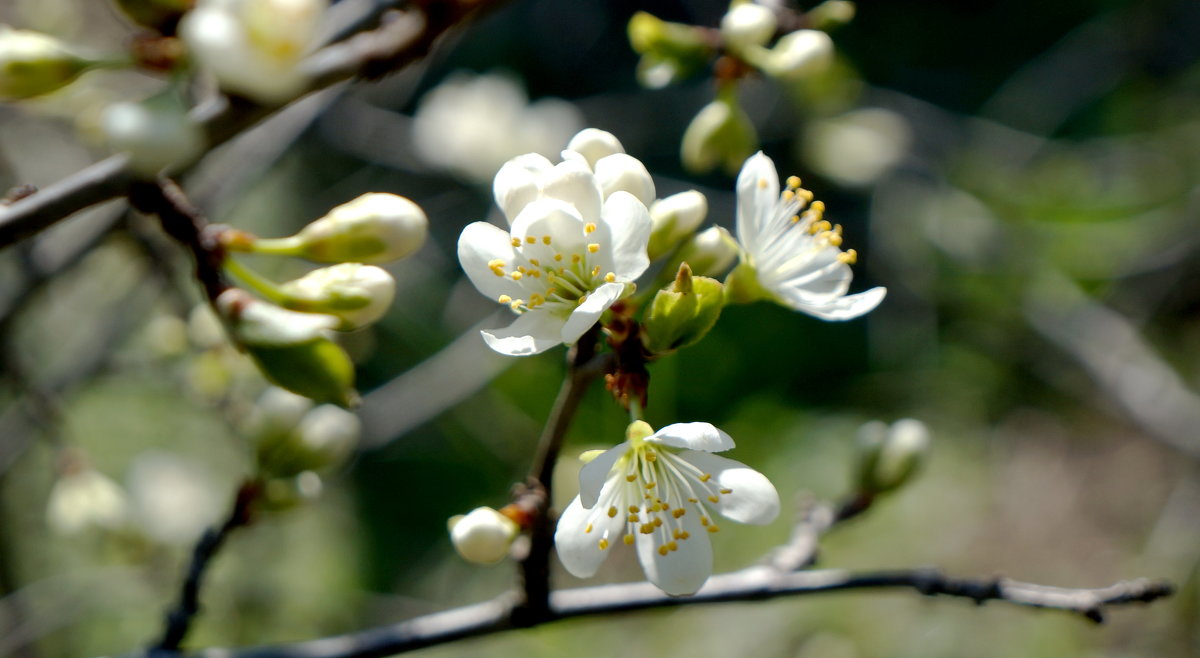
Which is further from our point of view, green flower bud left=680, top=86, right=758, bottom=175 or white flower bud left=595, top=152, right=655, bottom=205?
green flower bud left=680, top=86, right=758, bottom=175

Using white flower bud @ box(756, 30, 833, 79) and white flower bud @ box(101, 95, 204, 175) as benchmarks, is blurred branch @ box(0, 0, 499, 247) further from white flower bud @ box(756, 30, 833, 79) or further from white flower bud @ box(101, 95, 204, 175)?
white flower bud @ box(756, 30, 833, 79)

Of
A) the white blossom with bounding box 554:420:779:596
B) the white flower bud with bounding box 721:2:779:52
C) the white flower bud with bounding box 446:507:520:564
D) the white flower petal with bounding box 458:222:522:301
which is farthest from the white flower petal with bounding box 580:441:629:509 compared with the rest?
the white flower bud with bounding box 721:2:779:52

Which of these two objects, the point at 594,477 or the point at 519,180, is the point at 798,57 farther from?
the point at 594,477

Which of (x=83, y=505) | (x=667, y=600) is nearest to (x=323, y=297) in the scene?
(x=667, y=600)

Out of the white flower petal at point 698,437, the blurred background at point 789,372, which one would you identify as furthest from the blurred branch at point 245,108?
the blurred background at point 789,372

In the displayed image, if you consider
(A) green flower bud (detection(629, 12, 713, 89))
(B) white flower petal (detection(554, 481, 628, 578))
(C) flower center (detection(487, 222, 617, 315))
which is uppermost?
(A) green flower bud (detection(629, 12, 713, 89))

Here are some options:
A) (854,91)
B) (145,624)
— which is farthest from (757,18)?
(145,624)

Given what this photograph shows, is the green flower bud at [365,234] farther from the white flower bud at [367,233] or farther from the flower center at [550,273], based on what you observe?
the flower center at [550,273]
